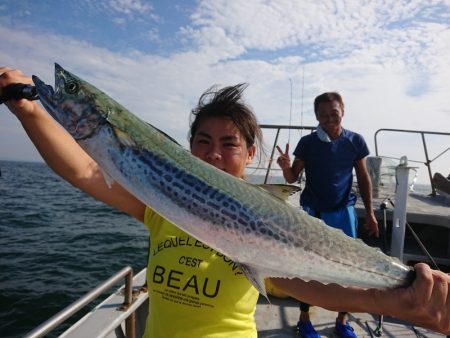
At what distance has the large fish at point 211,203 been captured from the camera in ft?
5.79

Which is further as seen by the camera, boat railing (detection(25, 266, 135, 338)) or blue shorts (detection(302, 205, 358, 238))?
blue shorts (detection(302, 205, 358, 238))

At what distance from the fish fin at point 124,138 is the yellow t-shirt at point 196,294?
73cm

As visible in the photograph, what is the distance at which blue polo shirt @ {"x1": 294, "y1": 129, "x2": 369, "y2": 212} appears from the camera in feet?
16.1

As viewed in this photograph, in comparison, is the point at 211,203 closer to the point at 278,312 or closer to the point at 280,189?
the point at 280,189

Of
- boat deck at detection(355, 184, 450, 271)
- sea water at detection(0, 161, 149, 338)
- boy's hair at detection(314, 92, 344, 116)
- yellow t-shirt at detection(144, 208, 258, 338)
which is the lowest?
sea water at detection(0, 161, 149, 338)

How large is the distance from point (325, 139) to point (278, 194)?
10.6 ft

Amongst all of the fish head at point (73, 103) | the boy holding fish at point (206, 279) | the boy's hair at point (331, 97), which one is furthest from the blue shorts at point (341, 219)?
the fish head at point (73, 103)

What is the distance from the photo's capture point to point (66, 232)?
49.6 ft

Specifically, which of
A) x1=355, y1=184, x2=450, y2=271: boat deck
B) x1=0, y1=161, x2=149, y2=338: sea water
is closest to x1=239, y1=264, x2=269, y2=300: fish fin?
x1=355, y1=184, x2=450, y2=271: boat deck

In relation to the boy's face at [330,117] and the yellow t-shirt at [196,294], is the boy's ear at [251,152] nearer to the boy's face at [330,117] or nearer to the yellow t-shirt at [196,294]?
the yellow t-shirt at [196,294]

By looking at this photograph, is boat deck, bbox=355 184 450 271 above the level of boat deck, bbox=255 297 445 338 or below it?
above

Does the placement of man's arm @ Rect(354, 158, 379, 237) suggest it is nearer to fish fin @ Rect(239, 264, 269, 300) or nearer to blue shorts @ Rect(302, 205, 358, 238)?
blue shorts @ Rect(302, 205, 358, 238)

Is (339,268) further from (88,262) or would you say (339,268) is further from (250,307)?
(88,262)

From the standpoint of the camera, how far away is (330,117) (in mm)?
4957
